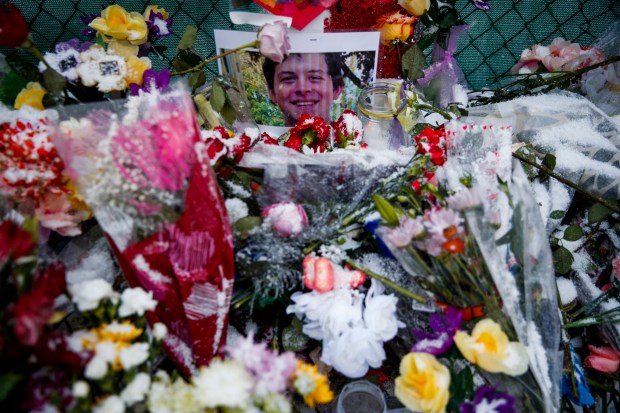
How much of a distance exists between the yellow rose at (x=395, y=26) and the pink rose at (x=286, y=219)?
66cm

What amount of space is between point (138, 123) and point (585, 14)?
5.85 feet

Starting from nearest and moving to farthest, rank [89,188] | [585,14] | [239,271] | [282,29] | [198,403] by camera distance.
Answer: [198,403] < [89,188] < [239,271] < [282,29] < [585,14]

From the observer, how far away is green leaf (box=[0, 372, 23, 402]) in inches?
20.4

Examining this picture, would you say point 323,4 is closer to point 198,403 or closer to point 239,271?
point 239,271

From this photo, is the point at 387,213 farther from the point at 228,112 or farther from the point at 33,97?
the point at 33,97

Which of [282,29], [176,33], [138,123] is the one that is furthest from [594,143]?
[176,33]

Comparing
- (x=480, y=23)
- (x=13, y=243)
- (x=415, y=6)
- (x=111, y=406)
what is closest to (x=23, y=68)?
(x=13, y=243)

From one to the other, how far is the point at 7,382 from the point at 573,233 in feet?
3.58

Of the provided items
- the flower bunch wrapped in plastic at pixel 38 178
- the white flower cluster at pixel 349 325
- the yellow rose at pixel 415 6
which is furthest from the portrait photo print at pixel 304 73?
the white flower cluster at pixel 349 325

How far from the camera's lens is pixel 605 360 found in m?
0.92

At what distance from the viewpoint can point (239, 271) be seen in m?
0.80

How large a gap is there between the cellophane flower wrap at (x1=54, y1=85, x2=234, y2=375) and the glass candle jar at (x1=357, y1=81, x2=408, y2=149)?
23.6 inches

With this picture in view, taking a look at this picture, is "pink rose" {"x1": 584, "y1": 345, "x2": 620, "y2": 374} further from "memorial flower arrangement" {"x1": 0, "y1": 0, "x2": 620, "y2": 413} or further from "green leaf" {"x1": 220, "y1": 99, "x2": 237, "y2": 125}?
"green leaf" {"x1": 220, "y1": 99, "x2": 237, "y2": 125}

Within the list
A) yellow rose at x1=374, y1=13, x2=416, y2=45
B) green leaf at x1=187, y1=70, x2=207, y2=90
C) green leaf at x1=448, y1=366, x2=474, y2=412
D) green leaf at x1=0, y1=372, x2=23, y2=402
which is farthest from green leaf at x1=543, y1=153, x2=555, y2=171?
green leaf at x1=0, y1=372, x2=23, y2=402
